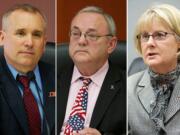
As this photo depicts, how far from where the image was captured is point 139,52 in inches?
99.7

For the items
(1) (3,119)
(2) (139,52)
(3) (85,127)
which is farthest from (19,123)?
(2) (139,52)

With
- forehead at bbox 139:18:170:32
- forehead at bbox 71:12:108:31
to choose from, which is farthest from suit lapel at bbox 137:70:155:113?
forehead at bbox 71:12:108:31

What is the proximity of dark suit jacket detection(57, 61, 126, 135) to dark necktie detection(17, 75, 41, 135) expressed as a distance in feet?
0.51

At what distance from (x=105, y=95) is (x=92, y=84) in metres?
0.13

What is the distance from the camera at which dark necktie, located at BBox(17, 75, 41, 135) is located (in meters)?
2.59

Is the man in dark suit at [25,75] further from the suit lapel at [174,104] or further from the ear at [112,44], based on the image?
the suit lapel at [174,104]

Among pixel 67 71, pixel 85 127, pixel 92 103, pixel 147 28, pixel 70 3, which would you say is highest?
pixel 70 3

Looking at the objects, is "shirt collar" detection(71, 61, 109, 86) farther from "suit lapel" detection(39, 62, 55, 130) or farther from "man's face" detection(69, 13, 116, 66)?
"suit lapel" detection(39, 62, 55, 130)

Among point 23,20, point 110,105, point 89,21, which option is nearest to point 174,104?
point 110,105

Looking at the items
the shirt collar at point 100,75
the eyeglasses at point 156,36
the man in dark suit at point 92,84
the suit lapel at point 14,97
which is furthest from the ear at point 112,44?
the suit lapel at point 14,97

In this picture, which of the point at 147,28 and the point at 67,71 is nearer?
the point at 147,28

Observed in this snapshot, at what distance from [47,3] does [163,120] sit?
1.21 meters

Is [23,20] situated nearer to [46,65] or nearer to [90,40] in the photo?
[46,65]

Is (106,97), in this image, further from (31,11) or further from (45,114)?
(31,11)
